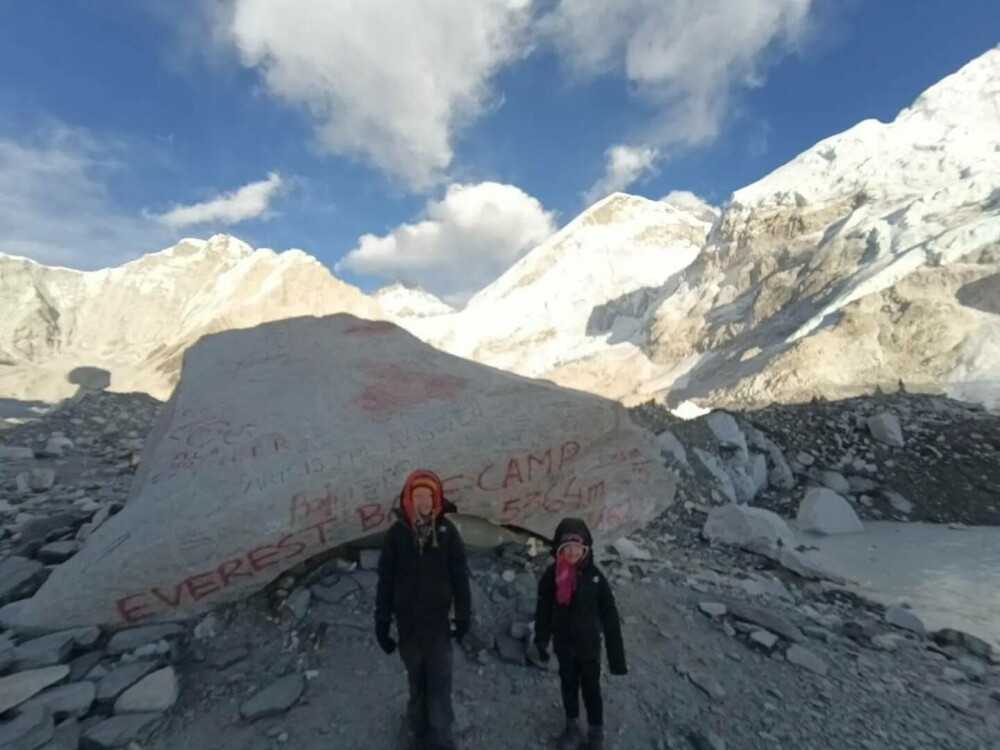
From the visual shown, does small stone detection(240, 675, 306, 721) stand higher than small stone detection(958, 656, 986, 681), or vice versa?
small stone detection(240, 675, 306, 721)

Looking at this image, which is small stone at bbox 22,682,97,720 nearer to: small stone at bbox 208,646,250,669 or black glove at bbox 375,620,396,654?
small stone at bbox 208,646,250,669

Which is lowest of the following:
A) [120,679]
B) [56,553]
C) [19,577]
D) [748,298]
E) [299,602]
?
[120,679]

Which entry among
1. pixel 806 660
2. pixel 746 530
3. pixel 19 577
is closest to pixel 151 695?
pixel 19 577

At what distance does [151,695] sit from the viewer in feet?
13.3

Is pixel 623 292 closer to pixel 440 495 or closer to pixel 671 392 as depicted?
pixel 671 392

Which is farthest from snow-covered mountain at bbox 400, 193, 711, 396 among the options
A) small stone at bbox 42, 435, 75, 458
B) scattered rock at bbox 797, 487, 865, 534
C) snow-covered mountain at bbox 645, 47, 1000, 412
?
small stone at bbox 42, 435, 75, 458

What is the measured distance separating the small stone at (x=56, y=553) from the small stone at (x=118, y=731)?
2.50 metres

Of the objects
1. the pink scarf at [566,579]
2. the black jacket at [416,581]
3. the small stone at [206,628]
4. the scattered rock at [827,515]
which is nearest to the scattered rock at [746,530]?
the scattered rock at [827,515]

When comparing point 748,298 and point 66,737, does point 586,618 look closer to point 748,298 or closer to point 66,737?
point 66,737

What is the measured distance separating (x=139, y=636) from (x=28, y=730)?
2.93ft

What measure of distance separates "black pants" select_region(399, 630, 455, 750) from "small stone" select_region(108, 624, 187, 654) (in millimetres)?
2009

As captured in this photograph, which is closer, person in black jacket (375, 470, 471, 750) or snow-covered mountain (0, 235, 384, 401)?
person in black jacket (375, 470, 471, 750)

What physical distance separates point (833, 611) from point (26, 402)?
52.3 metres

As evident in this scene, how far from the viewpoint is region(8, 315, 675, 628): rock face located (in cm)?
455
